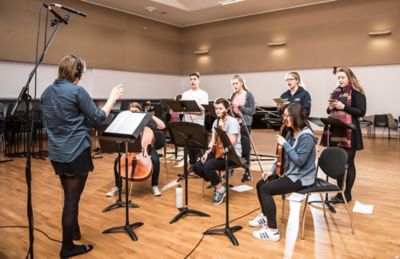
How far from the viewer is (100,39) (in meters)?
11.4

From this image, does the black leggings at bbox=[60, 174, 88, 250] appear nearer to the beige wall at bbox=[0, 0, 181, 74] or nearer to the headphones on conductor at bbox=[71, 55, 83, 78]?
the headphones on conductor at bbox=[71, 55, 83, 78]

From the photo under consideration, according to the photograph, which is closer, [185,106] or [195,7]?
[185,106]

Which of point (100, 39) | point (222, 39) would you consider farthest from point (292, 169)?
point (222, 39)

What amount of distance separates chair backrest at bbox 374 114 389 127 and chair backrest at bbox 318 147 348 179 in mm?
7613

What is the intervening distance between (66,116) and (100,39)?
31.0 ft

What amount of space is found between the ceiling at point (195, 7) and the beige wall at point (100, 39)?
0.44 meters

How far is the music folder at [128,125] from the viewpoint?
297cm

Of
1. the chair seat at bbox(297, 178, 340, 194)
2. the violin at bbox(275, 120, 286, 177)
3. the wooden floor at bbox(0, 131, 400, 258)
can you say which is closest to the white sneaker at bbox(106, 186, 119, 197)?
the wooden floor at bbox(0, 131, 400, 258)

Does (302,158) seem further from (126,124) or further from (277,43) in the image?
(277,43)

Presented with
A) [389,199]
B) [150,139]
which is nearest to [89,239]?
[150,139]

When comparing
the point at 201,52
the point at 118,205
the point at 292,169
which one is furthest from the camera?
the point at 201,52

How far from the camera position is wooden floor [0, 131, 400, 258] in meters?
2.99

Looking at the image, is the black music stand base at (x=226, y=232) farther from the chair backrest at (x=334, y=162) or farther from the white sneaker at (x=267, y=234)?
the chair backrest at (x=334, y=162)

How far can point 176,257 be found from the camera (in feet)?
9.48
